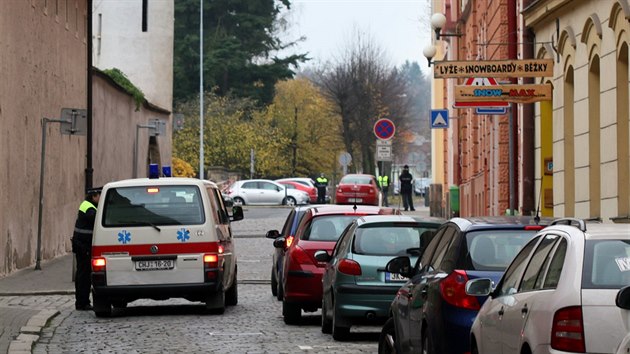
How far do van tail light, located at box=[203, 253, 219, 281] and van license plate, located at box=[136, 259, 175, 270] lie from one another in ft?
1.38

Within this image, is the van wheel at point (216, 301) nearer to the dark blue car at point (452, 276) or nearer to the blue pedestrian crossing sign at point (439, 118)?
the dark blue car at point (452, 276)

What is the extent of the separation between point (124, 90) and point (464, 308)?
34.7 metres

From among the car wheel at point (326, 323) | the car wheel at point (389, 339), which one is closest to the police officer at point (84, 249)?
the car wheel at point (326, 323)

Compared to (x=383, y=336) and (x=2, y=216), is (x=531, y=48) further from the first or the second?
(x=383, y=336)

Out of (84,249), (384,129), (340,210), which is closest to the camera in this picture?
(340,210)

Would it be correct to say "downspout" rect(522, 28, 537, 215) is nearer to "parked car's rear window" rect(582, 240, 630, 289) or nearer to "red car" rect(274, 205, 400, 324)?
"red car" rect(274, 205, 400, 324)

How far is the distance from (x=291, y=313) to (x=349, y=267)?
3021 mm

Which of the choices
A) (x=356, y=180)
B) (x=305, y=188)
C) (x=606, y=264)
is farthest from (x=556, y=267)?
(x=305, y=188)

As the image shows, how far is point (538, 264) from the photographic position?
9250 mm

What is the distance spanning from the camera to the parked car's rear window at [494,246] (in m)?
11.8

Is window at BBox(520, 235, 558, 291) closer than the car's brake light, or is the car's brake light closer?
window at BBox(520, 235, 558, 291)

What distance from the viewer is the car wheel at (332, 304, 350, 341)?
16516 mm

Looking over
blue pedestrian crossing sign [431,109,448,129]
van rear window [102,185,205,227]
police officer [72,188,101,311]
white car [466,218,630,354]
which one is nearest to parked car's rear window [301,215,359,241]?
van rear window [102,185,205,227]

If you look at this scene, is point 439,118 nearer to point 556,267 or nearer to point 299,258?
point 299,258
